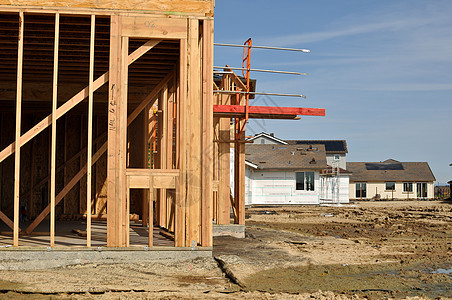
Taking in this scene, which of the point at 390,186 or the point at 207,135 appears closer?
the point at 207,135

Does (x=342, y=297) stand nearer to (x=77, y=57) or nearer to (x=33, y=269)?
(x=33, y=269)

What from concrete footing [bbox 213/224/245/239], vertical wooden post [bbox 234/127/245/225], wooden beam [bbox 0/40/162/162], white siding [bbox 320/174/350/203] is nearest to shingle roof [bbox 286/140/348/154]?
white siding [bbox 320/174/350/203]

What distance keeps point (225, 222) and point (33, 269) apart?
907cm

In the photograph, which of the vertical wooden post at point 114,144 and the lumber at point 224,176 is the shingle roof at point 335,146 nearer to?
the lumber at point 224,176

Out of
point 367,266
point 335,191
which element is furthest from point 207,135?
point 335,191

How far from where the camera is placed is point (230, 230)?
62.5ft

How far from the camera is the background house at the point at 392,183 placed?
2557 inches

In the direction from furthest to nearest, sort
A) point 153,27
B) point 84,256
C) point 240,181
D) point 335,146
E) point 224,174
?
point 335,146 < point 224,174 < point 240,181 < point 153,27 < point 84,256

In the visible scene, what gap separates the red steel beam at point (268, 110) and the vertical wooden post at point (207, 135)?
466cm

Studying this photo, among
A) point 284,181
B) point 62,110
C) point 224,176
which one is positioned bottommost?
point 284,181

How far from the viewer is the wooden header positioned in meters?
11.7

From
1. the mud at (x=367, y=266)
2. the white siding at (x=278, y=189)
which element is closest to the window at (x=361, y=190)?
the white siding at (x=278, y=189)

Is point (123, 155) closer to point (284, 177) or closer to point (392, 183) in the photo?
point (284, 177)

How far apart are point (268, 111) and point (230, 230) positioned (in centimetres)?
481
